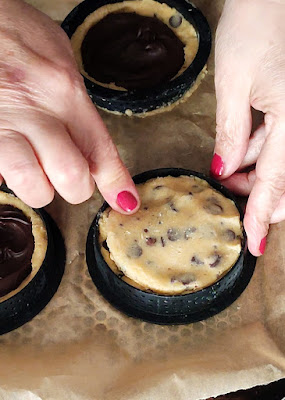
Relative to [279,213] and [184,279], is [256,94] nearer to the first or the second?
[279,213]

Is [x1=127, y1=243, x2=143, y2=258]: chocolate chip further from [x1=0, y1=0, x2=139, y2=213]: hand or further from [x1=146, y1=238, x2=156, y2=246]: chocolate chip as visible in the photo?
[x1=0, y1=0, x2=139, y2=213]: hand

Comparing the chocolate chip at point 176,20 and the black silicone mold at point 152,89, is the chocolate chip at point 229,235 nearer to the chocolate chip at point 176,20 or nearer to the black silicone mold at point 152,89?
the black silicone mold at point 152,89

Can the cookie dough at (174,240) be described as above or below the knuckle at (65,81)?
below

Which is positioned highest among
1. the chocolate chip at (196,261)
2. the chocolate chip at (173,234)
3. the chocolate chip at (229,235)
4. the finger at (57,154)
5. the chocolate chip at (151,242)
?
the finger at (57,154)

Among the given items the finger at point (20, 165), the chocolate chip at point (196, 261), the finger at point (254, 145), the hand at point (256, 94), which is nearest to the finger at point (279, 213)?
the hand at point (256, 94)

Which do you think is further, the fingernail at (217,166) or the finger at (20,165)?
the fingernail at (217,166)

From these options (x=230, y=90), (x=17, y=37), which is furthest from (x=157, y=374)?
(x=17, y=37)

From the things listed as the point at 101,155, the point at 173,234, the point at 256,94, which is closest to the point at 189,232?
the point at 173,234

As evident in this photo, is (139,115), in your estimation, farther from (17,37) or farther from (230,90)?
(17,37)
